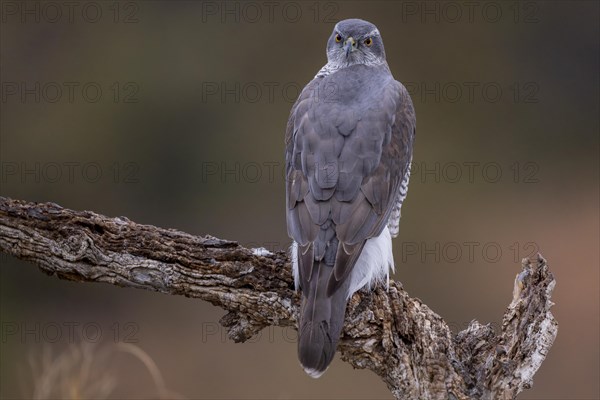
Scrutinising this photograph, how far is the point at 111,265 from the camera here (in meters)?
4.29

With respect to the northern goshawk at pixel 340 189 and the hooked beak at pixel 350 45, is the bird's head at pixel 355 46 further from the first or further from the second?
the northern goshawk at pixel 340 189

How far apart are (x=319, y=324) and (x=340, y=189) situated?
32.8 inches

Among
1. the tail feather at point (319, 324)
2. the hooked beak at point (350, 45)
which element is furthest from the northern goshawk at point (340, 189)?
the hooked beak at point (350, 45)

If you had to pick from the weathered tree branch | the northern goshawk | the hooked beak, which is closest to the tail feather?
the northern goshawk

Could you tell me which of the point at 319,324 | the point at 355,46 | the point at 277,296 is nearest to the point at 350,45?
the point at 355,46

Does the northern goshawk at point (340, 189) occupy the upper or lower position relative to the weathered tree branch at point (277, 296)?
upper

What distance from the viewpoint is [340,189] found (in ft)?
14.9

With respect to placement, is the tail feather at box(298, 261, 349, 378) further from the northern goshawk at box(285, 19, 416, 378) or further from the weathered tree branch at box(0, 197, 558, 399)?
the weathered tree branch at box(0, 197, 558, 399)

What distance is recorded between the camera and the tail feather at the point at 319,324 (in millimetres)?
3988

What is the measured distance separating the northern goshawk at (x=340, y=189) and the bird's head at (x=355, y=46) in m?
0.17

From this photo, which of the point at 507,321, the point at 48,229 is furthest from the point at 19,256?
the point at 507,321

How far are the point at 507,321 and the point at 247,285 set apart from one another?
4.30ft

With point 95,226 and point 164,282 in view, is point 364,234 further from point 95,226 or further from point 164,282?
point 95,226

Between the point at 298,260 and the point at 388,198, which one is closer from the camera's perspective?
→ the point at 298,260
